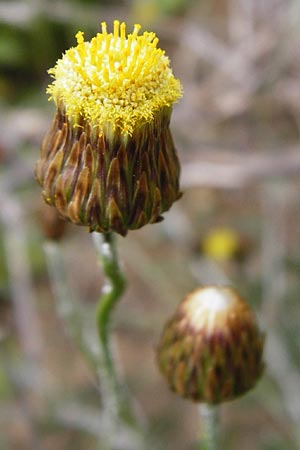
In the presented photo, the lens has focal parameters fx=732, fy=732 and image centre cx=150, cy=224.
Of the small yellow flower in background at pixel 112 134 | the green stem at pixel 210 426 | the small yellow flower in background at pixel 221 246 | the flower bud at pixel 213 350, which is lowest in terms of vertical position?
the green stem at pixel 210 426

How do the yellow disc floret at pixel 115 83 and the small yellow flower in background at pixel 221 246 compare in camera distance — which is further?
the small yellow flower in background at pixel 221 246

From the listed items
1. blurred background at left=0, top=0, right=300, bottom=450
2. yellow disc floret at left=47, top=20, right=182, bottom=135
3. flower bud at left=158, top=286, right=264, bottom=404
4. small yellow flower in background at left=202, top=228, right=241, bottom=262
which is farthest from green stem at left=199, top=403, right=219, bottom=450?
small yellow flower in background at left=202, top=228, right=241, bottom=262

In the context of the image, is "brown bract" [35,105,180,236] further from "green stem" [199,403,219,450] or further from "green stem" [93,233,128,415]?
"green stem" [199,403,219,450]

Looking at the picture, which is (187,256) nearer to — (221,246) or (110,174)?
(221,246)

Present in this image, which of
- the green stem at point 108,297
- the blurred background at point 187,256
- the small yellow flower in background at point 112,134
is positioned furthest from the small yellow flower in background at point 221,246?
the small yellow flower in background at point 112,134

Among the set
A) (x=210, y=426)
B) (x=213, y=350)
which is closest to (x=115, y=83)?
(x=213, y=350)

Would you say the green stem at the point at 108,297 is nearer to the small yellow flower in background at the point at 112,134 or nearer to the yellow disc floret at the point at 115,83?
the small yellow flower in background at the point at 112,134
